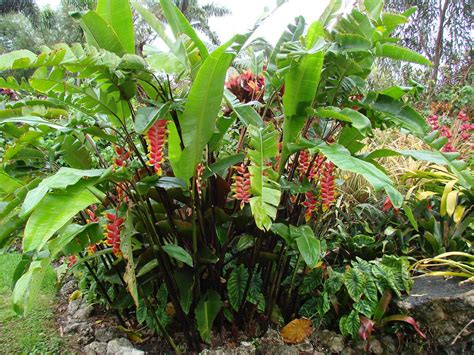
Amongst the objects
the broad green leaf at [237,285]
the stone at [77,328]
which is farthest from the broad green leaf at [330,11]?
the stone at [77,328]

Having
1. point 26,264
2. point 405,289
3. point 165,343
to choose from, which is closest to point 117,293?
point 165,343

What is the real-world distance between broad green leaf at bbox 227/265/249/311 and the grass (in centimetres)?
108

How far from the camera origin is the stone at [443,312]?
213 cm

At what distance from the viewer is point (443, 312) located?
217 centimetres

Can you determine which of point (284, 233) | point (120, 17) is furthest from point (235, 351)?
point (120, 17)

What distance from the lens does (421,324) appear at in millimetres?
2203

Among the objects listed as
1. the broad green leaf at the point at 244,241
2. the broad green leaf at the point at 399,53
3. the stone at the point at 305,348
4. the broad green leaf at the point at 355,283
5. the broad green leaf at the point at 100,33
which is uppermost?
the broad green leaf at the point at 100,33

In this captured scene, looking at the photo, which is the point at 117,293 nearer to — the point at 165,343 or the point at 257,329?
the point at 165,343

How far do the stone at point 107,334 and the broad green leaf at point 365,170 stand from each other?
1.70 m

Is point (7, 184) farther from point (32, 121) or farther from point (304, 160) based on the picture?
point (304, 160)

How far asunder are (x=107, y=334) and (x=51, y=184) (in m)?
1.44

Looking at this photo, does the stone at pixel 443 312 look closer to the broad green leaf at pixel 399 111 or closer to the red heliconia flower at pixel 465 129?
the broad green leaf at pixel 399 111

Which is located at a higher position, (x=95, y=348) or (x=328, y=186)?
(x=328, y=186)

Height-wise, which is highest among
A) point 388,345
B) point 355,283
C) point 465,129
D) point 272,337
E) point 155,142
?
point 155,142
